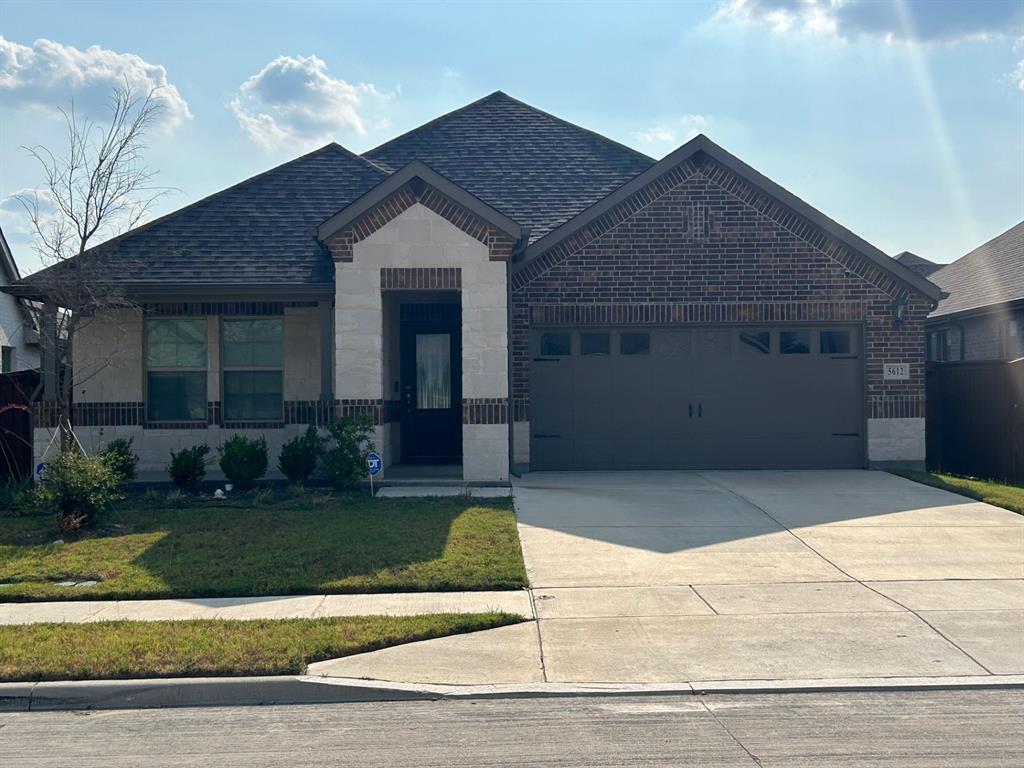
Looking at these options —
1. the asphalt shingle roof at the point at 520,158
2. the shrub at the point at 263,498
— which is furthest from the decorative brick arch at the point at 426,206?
the shrub at the point at 263,498

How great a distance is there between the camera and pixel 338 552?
9523 millimetres

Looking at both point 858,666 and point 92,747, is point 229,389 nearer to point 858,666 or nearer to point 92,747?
point 92,747

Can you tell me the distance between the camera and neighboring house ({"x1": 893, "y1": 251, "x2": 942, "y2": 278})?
97.2ft

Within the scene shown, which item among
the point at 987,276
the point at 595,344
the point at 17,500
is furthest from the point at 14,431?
the point at 987,276

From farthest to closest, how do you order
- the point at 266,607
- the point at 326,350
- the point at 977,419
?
the point at 977,419 → the point at 326,350 → the point at 266,607

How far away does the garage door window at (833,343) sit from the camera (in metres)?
15.5

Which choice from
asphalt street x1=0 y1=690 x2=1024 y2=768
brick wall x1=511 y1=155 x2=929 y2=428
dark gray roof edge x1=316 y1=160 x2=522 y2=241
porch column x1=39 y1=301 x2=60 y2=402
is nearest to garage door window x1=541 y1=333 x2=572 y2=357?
brick wall x1=511 y1=155 x2=929 y2=428

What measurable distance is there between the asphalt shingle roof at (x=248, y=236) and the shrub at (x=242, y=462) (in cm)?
251

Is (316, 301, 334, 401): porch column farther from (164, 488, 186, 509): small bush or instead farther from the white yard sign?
the white yard sign

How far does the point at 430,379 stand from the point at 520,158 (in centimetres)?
576

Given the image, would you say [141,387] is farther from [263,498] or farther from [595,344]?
[595,344]

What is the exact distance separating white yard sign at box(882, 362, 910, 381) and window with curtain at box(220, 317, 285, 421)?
10.1 m

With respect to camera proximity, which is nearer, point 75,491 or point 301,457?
point 75,491

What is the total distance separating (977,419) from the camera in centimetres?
1583
